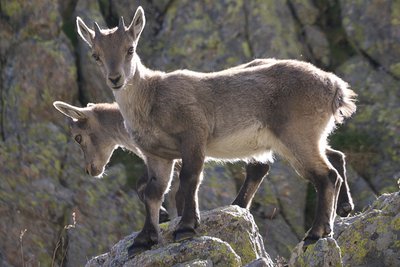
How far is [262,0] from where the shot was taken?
21141 mm

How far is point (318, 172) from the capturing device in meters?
12.4

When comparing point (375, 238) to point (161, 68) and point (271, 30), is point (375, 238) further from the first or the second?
point (161, 68)

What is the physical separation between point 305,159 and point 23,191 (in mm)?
8519

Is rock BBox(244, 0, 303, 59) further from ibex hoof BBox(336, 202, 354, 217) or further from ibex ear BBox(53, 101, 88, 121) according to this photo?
ibex hoof BBox(336, 202, 354, 217)

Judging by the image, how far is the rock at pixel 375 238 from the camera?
1128 cm

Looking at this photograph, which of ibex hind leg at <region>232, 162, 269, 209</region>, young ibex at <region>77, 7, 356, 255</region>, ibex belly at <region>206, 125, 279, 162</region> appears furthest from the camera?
ibex hind leg at <region>232, 162, 269, 209</region>

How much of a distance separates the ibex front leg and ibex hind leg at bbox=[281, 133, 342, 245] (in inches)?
73.1

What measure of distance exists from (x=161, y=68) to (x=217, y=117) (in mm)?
8047

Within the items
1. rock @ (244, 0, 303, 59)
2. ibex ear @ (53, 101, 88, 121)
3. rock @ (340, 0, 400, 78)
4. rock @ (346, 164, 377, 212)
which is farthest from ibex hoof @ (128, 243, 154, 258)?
rock @ (340, 0, 400, 78)

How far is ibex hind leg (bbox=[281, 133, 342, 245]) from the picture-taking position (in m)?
12.1

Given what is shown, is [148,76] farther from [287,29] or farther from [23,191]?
[287,29]

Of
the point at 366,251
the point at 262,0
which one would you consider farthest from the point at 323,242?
the point at 262,0

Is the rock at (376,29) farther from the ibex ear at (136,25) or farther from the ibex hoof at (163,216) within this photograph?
the ibex ear at (136,25)

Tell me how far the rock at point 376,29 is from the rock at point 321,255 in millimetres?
9935
